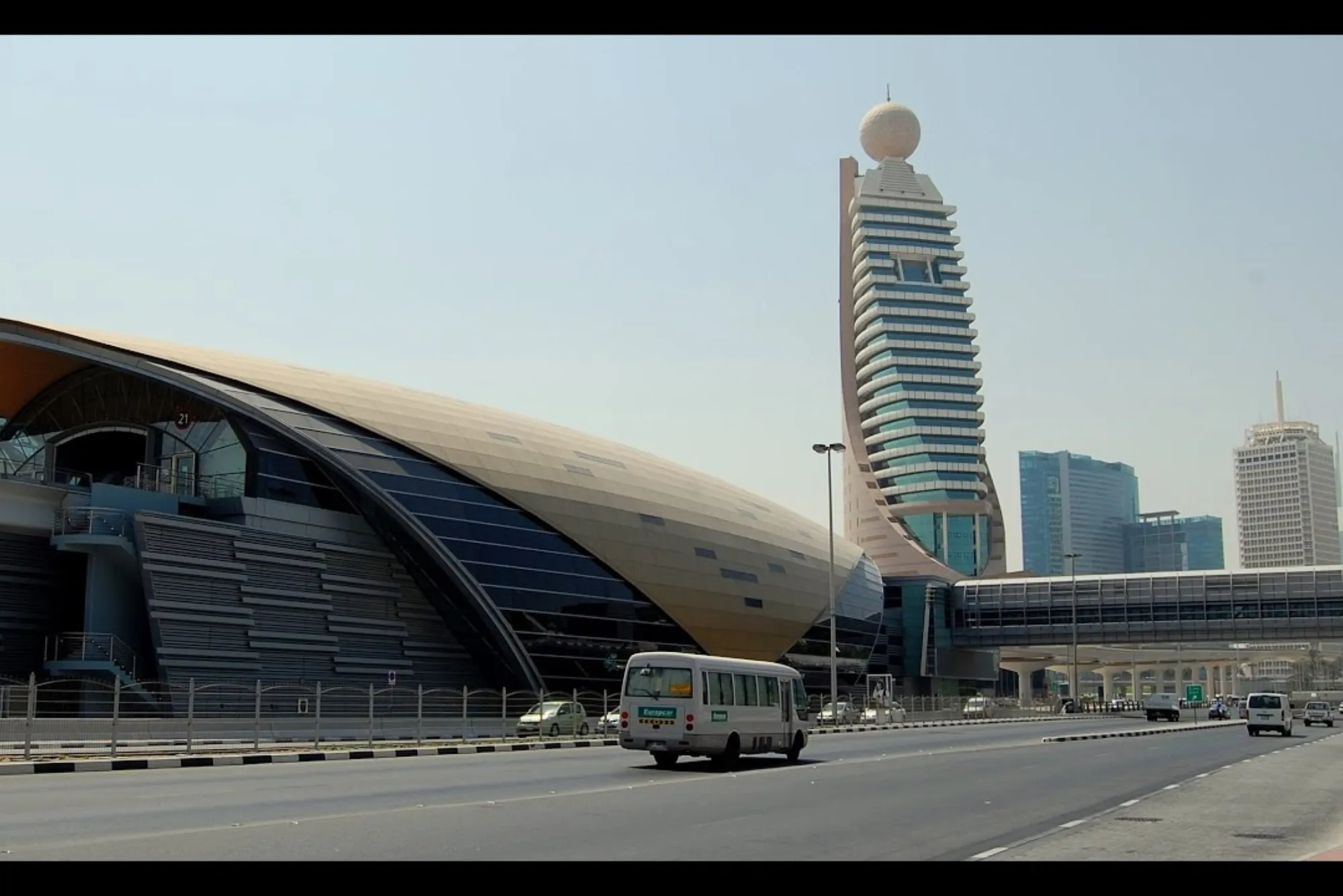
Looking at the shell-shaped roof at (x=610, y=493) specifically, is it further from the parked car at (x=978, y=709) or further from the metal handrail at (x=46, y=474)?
the parked car at (x=978, y=709)

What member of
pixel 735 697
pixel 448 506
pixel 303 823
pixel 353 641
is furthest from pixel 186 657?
pixel 303 823

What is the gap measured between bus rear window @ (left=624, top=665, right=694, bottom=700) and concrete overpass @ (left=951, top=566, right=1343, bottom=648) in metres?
80.5

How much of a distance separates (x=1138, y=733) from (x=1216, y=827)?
135 ft

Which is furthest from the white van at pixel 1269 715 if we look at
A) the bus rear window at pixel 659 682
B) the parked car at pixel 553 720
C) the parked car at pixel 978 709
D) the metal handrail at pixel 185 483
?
the metal handrail at pixel 185 483

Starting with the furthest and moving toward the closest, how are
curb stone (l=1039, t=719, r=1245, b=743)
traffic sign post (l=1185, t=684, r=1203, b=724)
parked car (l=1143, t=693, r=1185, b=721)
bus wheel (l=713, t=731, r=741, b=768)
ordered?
traffic sign post (l=1185, t=684, r=1203, b=724)
parked car (l=1143, t=693, r=1185, b=721)
curb stone (l=1039, t=719, r=1245, b=743)
bus wheel (l=713, t=731, r=741, b=768)

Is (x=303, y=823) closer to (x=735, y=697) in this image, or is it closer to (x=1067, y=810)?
(x=1067, y=810)

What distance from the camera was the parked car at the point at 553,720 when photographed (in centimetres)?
4709

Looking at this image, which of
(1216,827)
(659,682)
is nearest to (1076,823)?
(1216,827)

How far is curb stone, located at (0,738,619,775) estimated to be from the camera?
27.9 meters

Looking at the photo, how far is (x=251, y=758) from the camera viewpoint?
1277 inches

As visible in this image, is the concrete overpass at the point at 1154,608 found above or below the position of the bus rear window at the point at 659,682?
above

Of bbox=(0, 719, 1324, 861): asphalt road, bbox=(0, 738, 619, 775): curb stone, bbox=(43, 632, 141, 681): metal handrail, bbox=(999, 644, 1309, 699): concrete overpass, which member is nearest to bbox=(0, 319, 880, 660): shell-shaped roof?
bbox=(43, 632, 141, 681): metal handrail

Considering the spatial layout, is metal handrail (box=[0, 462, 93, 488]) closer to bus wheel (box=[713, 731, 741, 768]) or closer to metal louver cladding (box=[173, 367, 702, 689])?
metal louver cladding (box=[173, 367, 702, 689])

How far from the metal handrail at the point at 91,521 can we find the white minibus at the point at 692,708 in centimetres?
2274
